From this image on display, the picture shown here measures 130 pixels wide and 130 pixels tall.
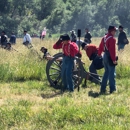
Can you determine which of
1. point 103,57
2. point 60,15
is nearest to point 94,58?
point 103,57

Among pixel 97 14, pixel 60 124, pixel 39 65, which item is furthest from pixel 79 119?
pixel 97 14

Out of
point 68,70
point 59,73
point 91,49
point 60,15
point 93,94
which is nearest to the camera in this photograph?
point 93,94

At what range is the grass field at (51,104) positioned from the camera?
6.54 metres

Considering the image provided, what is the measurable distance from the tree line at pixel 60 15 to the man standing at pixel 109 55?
134 ft

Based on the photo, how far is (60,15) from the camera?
201 feet

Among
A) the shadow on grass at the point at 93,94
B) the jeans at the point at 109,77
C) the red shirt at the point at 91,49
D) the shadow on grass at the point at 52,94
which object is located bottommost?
the shadow on grass at the point at 52,94

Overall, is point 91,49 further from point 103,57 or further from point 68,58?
point 68,58

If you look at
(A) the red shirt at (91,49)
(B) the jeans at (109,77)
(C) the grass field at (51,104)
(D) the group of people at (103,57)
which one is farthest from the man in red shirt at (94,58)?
(B) the jeans at (109,77)

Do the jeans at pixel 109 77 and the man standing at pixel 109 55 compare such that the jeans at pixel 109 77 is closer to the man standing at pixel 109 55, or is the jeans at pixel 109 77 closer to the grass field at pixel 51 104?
the man standing at pixel 109 55

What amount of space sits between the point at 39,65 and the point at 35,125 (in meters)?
5.50

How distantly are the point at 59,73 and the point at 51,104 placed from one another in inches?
96.4

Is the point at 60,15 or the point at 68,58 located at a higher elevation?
the point at 60,15

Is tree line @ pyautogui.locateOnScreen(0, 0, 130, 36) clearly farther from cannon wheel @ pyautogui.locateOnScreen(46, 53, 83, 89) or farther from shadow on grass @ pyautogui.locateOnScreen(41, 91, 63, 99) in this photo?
shadow on grass @ pyautogui.locateOnScreen(41, 91, 63, 99)

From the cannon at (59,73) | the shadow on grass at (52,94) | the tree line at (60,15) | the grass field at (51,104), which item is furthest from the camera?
the tree line at (60,15)
